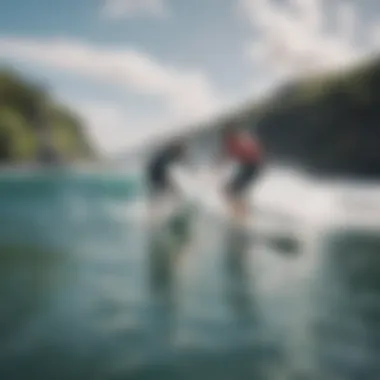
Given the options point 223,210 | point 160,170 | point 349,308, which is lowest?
point 349,308

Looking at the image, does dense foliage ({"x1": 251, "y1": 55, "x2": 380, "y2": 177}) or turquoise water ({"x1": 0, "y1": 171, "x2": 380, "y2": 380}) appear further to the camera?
dense foliage ({"x1": 251, "y1": 55, "x2": 380, "y2": 177})

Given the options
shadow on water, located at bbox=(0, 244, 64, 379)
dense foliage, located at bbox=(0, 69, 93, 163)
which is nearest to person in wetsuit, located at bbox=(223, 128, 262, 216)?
dense foliage, located at bbox=(0, 69, 93, 163)

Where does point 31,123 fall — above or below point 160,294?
above

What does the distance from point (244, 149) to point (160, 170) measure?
255mm

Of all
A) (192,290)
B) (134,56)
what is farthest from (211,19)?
(192,290)

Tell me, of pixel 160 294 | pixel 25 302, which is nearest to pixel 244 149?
pixel 160 294

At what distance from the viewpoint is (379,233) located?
5.99 ft

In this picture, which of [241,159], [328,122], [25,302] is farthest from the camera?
[328,122]

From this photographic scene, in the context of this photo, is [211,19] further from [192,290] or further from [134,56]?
[192,290]

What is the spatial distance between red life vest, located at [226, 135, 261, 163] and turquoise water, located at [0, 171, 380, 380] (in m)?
0.21

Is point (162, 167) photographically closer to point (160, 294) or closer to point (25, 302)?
point (160, 294)

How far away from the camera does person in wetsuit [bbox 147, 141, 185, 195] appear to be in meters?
1.75

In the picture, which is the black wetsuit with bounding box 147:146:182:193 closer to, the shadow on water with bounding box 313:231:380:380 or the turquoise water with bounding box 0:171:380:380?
the turquoise water with bounding box 0:171:380:380

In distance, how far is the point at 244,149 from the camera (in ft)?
5.81
